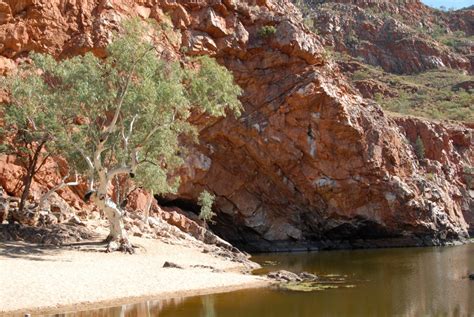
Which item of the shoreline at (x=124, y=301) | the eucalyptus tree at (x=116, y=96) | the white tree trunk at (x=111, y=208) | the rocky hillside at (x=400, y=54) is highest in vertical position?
the rocky hillside at (x=400, y=54)

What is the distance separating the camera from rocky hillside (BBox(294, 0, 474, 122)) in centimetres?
9956

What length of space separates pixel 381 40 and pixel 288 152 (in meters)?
83.4

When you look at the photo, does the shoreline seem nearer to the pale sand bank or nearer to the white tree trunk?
the pale sand bank

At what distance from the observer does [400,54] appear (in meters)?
123

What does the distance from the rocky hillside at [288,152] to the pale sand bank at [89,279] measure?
24596 millimetres

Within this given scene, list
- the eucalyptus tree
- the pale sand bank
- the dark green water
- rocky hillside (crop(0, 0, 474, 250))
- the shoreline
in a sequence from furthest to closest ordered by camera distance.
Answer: rocky hillside (crop(0, 0, 474, 250))
the eucalyptus tree
the pale sand bank
the dark green water
the shoreline

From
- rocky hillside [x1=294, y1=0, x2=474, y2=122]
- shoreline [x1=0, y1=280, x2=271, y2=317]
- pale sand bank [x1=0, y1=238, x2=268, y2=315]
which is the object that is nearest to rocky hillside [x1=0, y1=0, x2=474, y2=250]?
pale sand bank [x1=0, y1=238, x2=268, y2=315]

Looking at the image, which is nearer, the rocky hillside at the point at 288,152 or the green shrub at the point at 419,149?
the rocky hillside at the point at 288,152

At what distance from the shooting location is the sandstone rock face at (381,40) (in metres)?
123

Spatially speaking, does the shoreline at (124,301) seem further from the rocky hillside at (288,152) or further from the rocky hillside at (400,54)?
the rocky hillside at (400,54)

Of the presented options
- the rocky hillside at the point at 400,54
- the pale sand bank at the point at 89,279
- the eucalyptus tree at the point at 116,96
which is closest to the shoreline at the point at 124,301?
the pale sand bank at the point at 89,279

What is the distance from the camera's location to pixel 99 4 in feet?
145

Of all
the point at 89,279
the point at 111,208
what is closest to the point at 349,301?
the point at 89,279

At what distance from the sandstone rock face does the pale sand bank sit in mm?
101776
